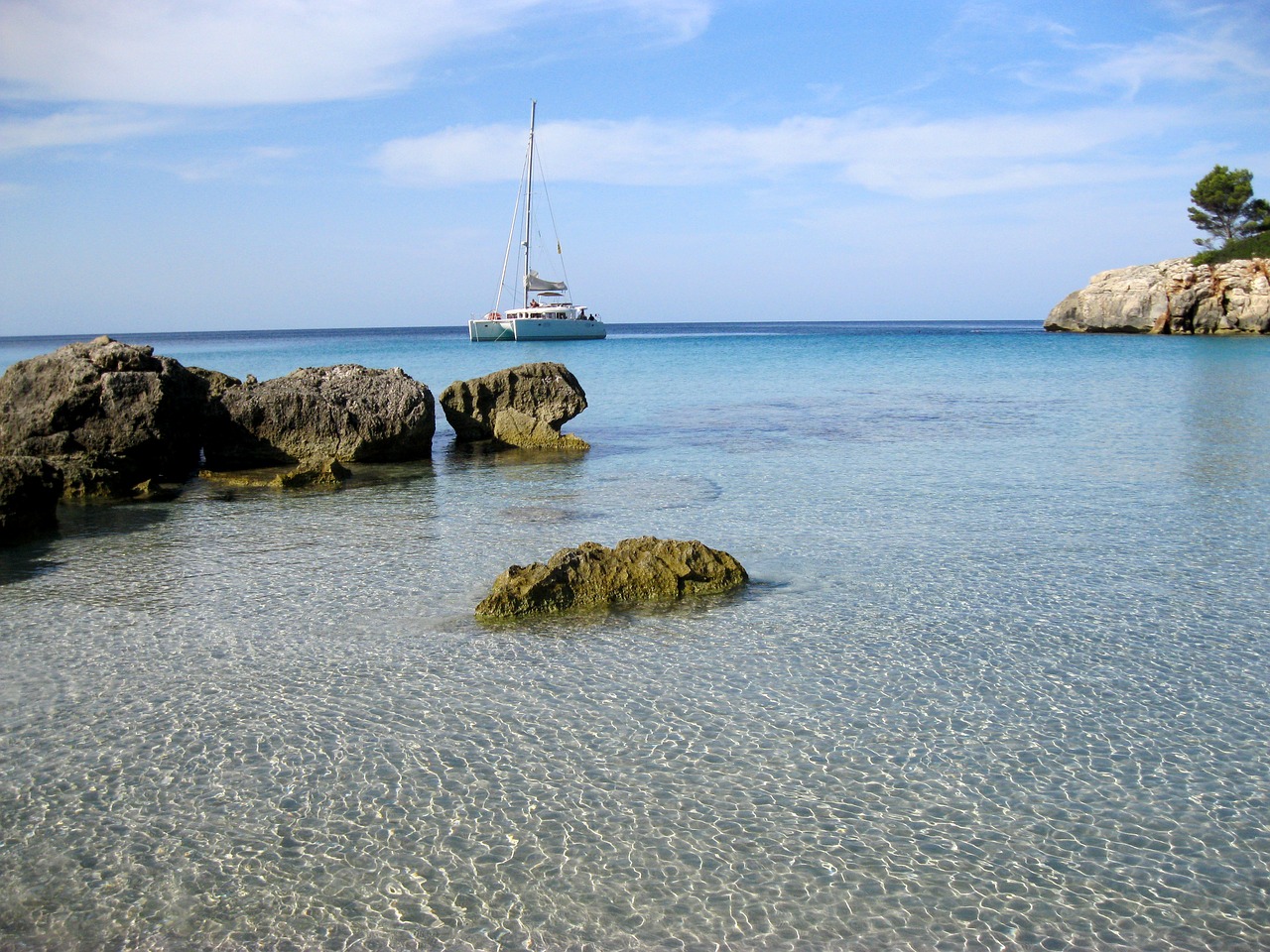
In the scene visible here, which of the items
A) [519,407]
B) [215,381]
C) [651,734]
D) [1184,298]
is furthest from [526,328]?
[651,734]

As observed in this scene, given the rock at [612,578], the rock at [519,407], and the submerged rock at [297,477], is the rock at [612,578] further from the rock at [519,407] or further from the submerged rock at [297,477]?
the rock at [519,407]

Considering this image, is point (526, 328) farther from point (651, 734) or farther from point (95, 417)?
point (651, 734)

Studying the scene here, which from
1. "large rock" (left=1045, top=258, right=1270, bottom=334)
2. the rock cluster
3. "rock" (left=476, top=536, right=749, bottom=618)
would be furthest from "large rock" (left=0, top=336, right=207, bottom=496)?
"large rock" (left=1045, top=258, right=1270, bottom=334)

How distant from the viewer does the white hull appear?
Answer: 7006cm

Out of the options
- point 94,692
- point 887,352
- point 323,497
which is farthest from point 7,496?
point 887,352

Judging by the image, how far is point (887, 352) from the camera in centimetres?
5634

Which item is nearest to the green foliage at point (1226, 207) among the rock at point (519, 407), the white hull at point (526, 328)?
the white hull at point (526, 328)

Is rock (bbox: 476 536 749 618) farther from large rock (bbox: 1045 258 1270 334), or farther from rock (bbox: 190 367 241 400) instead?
large rock (bbox: 1045 258 1270 334)

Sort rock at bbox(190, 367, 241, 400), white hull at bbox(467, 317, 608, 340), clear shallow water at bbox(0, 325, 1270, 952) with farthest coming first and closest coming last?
white hull at bbox(467, 317, 608, 340) → rock at bbox(190, 367, 241, 400) → clear shallow water at bbox(0, 325, 1270, 952)

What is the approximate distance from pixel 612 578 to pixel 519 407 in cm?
1004

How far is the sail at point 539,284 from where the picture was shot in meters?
69.8

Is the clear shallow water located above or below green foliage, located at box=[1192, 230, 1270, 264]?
below

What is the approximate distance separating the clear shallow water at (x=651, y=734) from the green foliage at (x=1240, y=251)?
64.4 meters

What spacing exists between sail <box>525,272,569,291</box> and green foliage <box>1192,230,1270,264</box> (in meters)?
45.2
